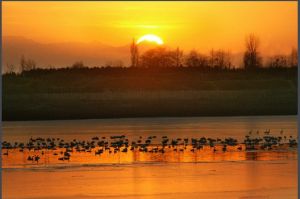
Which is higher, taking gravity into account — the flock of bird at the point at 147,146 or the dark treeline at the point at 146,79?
the dark treeline at the point at 146,79

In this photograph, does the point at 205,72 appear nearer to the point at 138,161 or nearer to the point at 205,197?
the point at 138,161

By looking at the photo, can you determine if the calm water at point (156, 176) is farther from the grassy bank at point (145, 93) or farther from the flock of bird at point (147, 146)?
the grassy bank at point (145, 93)

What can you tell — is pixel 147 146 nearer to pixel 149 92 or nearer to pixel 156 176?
pixel 156 176

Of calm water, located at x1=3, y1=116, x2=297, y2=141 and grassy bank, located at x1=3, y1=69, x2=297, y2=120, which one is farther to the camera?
grassy bank, located at x1=3, y1=69, x2=297, y2=120

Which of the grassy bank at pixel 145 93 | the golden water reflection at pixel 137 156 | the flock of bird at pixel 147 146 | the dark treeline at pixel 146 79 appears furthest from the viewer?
the dark treeline at pixel 146 79

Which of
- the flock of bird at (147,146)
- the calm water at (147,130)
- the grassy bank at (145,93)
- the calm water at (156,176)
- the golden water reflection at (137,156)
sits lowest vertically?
the calm water at (156,176)

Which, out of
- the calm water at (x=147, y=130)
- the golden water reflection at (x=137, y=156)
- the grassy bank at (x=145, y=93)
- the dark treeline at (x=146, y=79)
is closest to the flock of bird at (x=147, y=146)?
the golden water reflection at (x=137, y=156)

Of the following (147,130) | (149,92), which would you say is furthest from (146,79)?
(147,130)

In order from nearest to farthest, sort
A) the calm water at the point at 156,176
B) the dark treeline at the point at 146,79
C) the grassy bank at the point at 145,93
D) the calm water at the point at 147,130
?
the calm water at the point at 156,176 < the calm water at the point at 147,130 < the grassy bank at the point at 145,93 < the dark treeline at the point at 146,79

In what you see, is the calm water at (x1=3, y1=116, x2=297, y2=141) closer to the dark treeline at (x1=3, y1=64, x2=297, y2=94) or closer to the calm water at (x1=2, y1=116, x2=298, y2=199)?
the calm water at (x1=2, y1=116, x2=298, y2=199)

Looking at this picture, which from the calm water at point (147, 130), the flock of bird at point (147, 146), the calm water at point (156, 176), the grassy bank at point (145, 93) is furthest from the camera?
the grassy bank at point (145, 93)

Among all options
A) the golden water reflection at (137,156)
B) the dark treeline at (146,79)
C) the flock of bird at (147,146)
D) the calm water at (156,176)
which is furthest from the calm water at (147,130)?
the dark treeline at (146,79)

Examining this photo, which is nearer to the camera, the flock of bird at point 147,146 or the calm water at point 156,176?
the calm water at point 156,176

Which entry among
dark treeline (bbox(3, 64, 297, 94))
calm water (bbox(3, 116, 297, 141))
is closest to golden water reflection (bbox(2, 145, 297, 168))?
calm water (bbox(3, 116, 297, 141))
